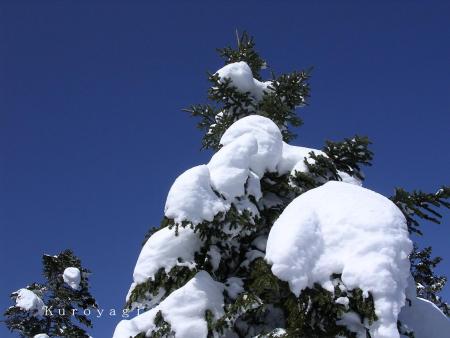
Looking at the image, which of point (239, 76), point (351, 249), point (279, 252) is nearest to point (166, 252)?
point (279, 252)

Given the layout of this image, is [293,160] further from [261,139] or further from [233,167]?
[233,167]

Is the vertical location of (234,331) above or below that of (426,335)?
above

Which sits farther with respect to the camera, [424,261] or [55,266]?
[55,266]

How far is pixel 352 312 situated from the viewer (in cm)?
619

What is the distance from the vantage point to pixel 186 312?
6980mm

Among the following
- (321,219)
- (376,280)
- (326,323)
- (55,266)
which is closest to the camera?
(376,280)

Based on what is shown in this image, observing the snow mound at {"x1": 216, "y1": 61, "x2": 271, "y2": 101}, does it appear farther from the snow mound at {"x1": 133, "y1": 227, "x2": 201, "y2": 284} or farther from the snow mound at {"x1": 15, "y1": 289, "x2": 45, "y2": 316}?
the snow mound at {"x1": 15, "y1": 289, "x2": 45, "y2": 316}

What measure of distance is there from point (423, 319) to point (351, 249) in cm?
275

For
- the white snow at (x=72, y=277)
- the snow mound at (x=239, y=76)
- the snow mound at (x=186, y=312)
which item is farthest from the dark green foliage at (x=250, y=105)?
A: the white snow at (x=72, y=277)

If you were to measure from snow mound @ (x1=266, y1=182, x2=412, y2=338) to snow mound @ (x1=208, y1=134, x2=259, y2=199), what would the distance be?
1.29 metres

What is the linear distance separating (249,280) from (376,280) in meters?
3.02

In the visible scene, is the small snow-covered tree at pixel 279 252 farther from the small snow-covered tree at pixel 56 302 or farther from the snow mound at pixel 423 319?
the small snow-covered tree at pixel 56 302

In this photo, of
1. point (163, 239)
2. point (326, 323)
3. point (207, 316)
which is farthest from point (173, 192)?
point (326, 323)

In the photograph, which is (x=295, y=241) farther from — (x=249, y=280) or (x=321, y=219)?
(x=249, y=280)
